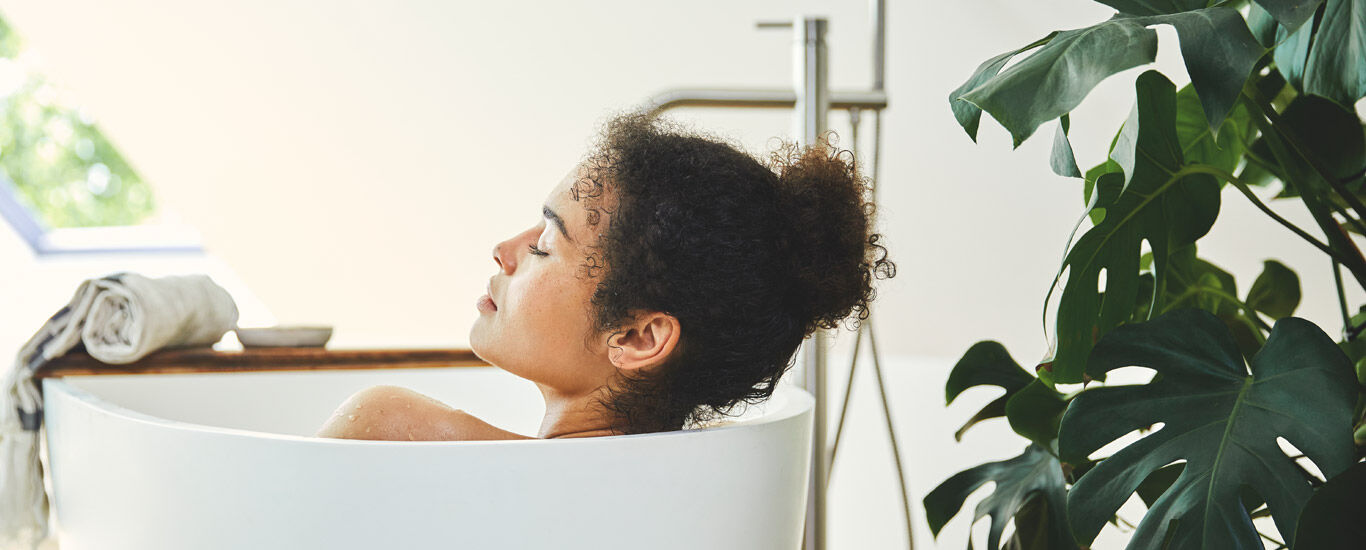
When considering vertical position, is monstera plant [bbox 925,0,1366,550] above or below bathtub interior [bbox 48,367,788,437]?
above

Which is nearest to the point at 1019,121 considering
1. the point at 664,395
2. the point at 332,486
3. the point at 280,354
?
the point at 664,395

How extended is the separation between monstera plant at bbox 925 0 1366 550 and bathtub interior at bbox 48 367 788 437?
97cm

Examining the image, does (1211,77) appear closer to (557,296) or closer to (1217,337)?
(1217,337)

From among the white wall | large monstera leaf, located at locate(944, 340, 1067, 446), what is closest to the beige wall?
the white wall

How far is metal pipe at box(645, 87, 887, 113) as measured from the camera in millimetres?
1610

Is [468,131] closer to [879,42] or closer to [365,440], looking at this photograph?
[879,42]

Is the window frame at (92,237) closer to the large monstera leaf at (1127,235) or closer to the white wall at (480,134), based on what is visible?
the white wall at (480,134)

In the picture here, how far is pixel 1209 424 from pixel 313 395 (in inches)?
61.1

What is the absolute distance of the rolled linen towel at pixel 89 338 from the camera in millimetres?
1411

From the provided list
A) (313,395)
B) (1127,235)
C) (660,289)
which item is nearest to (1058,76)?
(1127,235)

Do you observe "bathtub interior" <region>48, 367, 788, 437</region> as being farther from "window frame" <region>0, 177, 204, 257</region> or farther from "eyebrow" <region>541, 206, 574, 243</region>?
"window frame" <region>0, 177, 204, 257</region>

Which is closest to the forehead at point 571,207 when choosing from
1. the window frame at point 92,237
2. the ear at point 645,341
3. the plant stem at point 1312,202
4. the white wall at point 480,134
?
the ear at point 645,341

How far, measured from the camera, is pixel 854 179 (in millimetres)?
1224

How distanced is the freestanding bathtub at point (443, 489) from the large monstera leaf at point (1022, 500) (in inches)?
8.0
